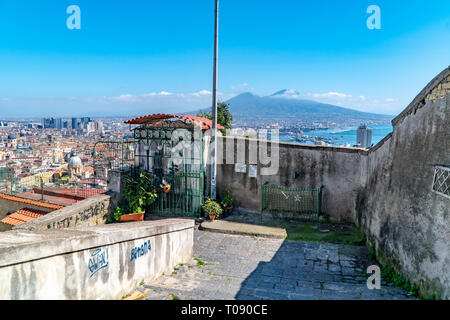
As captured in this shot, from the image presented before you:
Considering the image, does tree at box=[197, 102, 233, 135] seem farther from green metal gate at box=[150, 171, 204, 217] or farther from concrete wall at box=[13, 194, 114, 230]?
concrete wall at box=[13, 194, 114, 230]

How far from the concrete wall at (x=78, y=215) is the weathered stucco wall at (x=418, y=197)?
24.4 ft

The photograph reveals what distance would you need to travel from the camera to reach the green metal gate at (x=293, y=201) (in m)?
10.0

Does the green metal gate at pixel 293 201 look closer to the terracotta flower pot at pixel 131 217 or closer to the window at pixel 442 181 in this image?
the terracotta flower pot at pixel 131 217

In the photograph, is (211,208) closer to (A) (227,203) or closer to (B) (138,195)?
(A) (227,203)

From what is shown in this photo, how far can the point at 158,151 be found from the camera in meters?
10.2

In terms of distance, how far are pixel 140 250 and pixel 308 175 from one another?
6943 mm

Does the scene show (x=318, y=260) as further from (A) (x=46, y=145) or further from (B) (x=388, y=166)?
(A) (x=46, y=145)

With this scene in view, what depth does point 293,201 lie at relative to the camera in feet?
33.5

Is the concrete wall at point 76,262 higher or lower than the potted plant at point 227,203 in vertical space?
higher

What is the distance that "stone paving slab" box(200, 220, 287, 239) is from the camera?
8.86 metres

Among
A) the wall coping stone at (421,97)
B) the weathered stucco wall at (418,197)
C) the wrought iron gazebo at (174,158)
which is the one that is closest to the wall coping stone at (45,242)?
the weathered stucco wall at (418,197)

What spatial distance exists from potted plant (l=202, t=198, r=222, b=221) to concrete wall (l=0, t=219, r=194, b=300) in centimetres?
460

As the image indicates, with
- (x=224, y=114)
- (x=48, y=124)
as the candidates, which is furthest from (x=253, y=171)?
(x=48, y=124)
